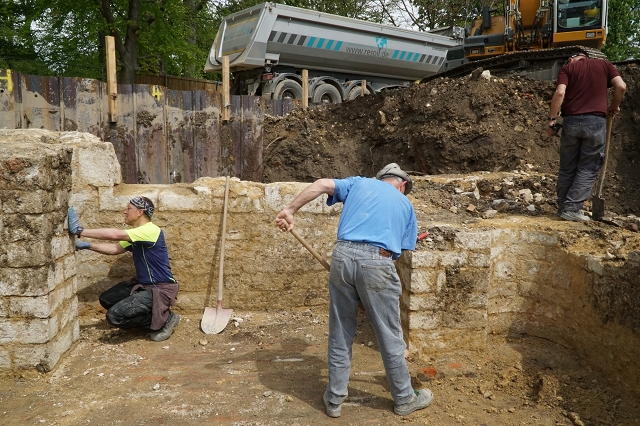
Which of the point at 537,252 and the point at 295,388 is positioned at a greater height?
the point at 537,252

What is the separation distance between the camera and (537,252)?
16.6 feet

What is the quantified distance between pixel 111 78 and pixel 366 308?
22.3 ft

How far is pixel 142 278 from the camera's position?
4.96 meters

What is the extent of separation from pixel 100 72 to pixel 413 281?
16.1 m

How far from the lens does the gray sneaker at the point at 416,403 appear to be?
3.71 meters

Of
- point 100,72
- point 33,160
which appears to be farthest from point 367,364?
point 100,72

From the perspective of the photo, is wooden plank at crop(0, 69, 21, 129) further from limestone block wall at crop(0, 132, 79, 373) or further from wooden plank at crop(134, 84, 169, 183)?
limestone block wall at crop(0, 132, 79, 373)

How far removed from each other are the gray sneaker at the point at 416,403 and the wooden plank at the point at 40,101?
7.23 m

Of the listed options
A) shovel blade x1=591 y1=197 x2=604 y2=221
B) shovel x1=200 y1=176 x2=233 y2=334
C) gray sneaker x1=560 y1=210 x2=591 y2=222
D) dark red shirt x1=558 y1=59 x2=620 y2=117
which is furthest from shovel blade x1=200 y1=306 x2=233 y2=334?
dark red shirt x1=558 y1=59 x2=620 y2=117

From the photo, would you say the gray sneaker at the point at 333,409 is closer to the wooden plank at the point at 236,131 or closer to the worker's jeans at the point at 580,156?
the worker's jeans at the point at 580,156

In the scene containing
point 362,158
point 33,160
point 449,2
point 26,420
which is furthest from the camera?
point 449,2

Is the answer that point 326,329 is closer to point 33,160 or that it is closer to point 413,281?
point 413,281

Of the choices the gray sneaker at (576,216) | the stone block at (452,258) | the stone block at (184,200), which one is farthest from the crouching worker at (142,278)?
the gray sneaker at (576,216)

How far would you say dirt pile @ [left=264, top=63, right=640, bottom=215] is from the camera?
358 inches
